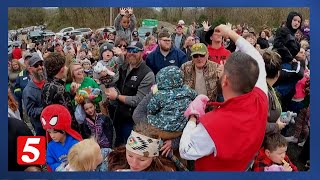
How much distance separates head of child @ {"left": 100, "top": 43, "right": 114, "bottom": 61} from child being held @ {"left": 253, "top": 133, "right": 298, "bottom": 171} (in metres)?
1.10

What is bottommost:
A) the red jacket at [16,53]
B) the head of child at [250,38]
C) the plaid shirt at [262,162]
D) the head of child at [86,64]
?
the plaid shirt at [262,162]

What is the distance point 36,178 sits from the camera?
12.2ft

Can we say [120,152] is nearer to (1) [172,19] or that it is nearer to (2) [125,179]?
(2) [125,179]

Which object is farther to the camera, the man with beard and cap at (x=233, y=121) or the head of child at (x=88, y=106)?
the head of child at (x=88, y=106)

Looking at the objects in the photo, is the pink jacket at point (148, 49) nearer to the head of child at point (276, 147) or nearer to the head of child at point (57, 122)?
the head of child at point (57, 122)

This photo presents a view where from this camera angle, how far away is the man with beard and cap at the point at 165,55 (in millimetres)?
3699

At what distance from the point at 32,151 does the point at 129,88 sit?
0.72 metres

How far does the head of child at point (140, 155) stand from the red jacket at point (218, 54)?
0.58 m

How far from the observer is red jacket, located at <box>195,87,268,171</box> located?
3.45 metres

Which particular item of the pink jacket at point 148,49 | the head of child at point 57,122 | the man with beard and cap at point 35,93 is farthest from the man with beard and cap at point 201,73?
the man with beard and cap at point 35,93

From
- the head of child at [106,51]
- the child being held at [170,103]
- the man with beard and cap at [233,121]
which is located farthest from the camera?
the head of child at [106,51]

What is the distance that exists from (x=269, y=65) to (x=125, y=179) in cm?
114

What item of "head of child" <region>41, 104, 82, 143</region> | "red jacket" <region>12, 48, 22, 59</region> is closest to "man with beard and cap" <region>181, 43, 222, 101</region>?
"head of child" <region>41, 104, 82, 143</region>

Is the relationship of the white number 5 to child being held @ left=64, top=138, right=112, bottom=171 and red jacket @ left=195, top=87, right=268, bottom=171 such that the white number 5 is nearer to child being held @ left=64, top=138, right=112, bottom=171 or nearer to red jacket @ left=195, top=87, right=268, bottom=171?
child being held @ left=64, top=138, right=112, bottom=171
